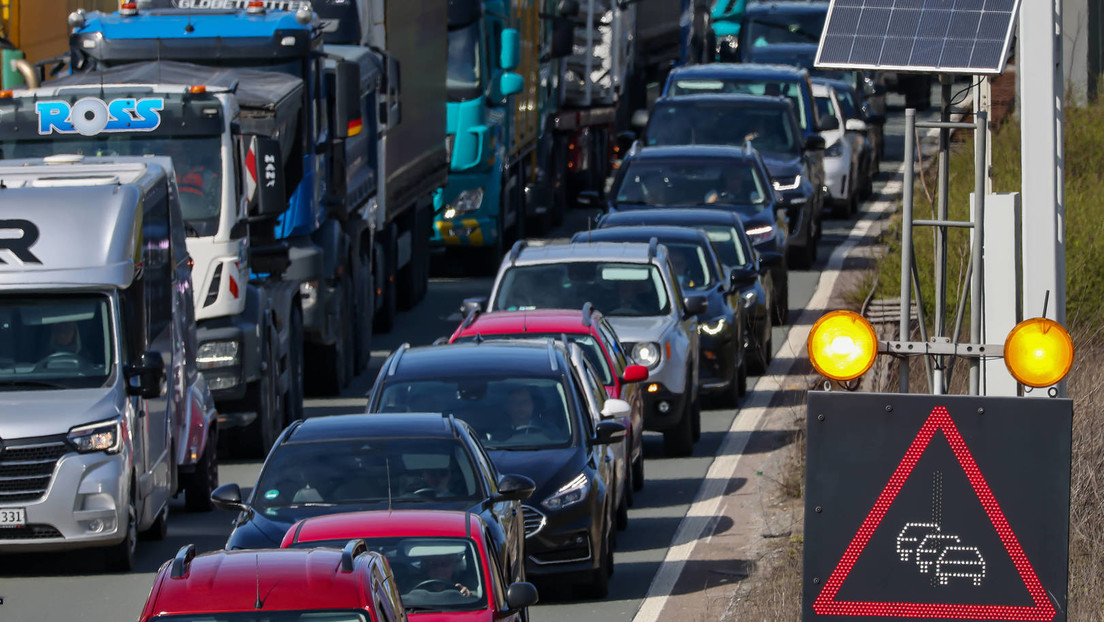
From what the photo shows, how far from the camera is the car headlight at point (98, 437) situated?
13.8 meters

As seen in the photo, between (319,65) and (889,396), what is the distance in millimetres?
13636

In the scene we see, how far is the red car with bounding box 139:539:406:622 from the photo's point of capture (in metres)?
7.86

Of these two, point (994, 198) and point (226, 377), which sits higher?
point (994, 198)

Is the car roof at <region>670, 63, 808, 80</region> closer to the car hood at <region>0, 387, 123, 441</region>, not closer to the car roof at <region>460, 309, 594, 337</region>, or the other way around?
the car roof at <region>460, 309, 594, 337</region>

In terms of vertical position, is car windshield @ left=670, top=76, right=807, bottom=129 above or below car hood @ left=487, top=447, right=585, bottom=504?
below

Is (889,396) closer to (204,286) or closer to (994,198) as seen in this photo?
(994,198)

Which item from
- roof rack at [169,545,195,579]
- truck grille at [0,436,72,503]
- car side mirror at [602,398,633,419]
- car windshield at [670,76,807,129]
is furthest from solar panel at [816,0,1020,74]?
car windshield at [670,76,807,129]

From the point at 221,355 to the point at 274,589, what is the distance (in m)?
9.99

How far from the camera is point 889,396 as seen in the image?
7.75 meters

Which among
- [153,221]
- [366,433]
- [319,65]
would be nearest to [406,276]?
[319,65]

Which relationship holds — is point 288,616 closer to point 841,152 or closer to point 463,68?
point 463,68

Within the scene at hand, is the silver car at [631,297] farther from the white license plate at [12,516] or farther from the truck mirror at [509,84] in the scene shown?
the truck mirror at [509,84]

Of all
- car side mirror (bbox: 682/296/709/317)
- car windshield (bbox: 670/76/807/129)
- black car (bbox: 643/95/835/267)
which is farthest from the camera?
car windshield (bbox: 670/76/807/129)

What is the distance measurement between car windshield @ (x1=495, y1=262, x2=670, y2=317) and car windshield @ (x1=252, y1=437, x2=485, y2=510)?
681 cm
